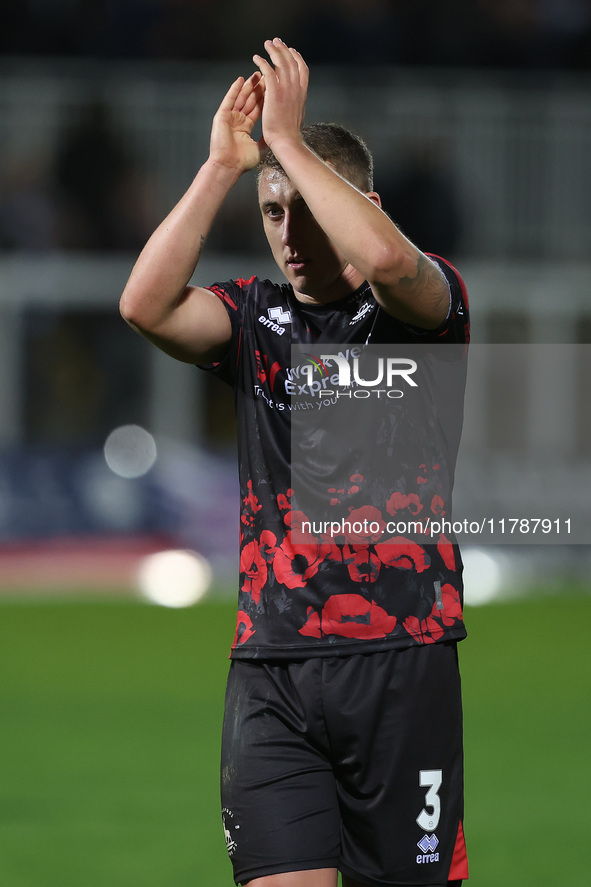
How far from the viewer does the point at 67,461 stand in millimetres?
12273

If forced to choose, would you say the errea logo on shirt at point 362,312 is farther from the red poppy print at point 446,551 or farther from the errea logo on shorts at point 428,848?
the errea logo on shorts at point 428,848

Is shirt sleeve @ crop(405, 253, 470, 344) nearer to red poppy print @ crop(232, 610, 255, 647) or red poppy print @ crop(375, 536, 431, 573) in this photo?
red poppy print @ crop(375, 536, 431, 573)

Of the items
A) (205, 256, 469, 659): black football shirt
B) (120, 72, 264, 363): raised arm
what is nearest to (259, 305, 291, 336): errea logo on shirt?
(205, 256, 469, 659): black football shirt

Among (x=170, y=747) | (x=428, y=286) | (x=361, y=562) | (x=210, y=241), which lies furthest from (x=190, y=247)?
(x=210, y=241)

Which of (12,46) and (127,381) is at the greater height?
(12,46)

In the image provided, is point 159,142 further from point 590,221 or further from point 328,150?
point 328,150

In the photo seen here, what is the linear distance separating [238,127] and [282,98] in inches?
8.3

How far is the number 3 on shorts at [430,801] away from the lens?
276 cm

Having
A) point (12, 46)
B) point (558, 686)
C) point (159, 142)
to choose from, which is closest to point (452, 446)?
point (558, 686)

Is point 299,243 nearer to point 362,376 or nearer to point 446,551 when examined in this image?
point 362,376

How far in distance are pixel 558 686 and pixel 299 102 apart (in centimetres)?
585

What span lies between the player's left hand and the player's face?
0.48 ft

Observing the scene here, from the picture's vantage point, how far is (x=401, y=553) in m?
2.79

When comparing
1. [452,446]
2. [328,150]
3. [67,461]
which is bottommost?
[452,446]
